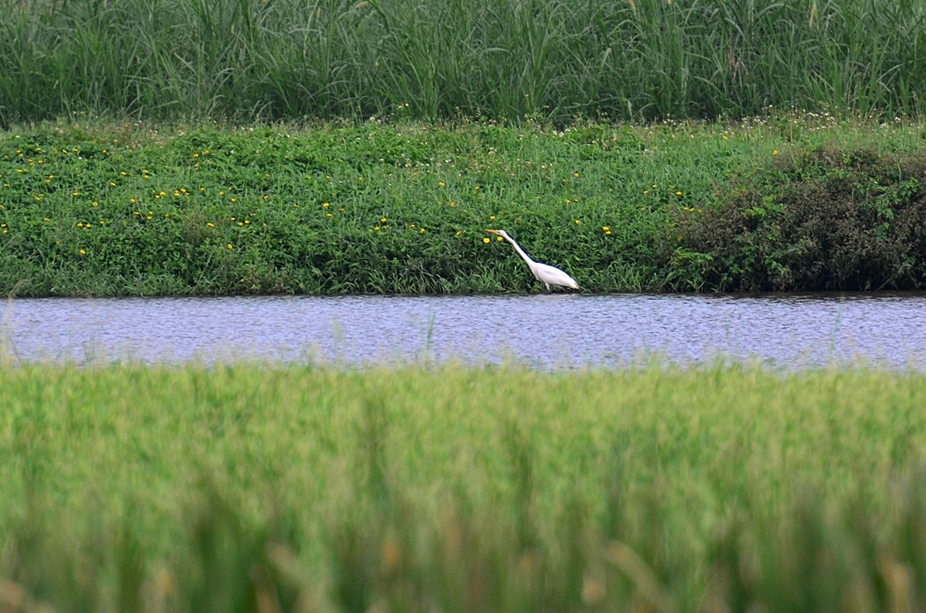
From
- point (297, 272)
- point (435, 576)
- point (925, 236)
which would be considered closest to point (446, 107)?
point (297, 272)

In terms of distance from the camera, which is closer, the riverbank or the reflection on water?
the reflection on water

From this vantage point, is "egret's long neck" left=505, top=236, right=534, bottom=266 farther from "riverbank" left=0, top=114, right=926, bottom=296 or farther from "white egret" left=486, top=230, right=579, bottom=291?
"riverbank" left=0, top=114, right=926, bottom=296

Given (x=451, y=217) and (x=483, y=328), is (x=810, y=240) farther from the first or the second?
(x=483, y=328)

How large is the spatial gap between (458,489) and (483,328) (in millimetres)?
5002

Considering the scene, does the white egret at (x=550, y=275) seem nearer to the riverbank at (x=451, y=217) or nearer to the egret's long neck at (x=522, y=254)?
the egret's long neck at (x=522, y=254)

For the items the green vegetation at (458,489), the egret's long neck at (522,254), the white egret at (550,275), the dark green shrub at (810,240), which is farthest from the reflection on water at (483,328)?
the green vegetation at (458,489)

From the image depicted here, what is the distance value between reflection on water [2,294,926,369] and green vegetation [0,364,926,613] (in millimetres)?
1077

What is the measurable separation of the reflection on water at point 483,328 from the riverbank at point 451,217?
16.8 inches

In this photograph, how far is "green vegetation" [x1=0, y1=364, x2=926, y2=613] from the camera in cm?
173

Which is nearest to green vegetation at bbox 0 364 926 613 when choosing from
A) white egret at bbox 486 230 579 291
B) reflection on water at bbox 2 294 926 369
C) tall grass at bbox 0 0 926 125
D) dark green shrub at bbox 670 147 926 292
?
reflection on water at bbox 2 294 926 369

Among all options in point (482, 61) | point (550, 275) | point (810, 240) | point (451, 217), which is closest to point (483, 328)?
point (550, 275)

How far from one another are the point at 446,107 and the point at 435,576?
1205 centimetres

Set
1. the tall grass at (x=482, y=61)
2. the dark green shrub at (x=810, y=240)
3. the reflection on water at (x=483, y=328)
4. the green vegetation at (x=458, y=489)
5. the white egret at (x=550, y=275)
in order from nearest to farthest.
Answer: the green vegetation at (x=458, y=489), the reflection on water at (x=483, y=328), the white egret at (x=550, y=275), the dark green shrub at (x=810, y=240), the tall grass at (x=482, y=61)

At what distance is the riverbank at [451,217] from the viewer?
9578 mm
